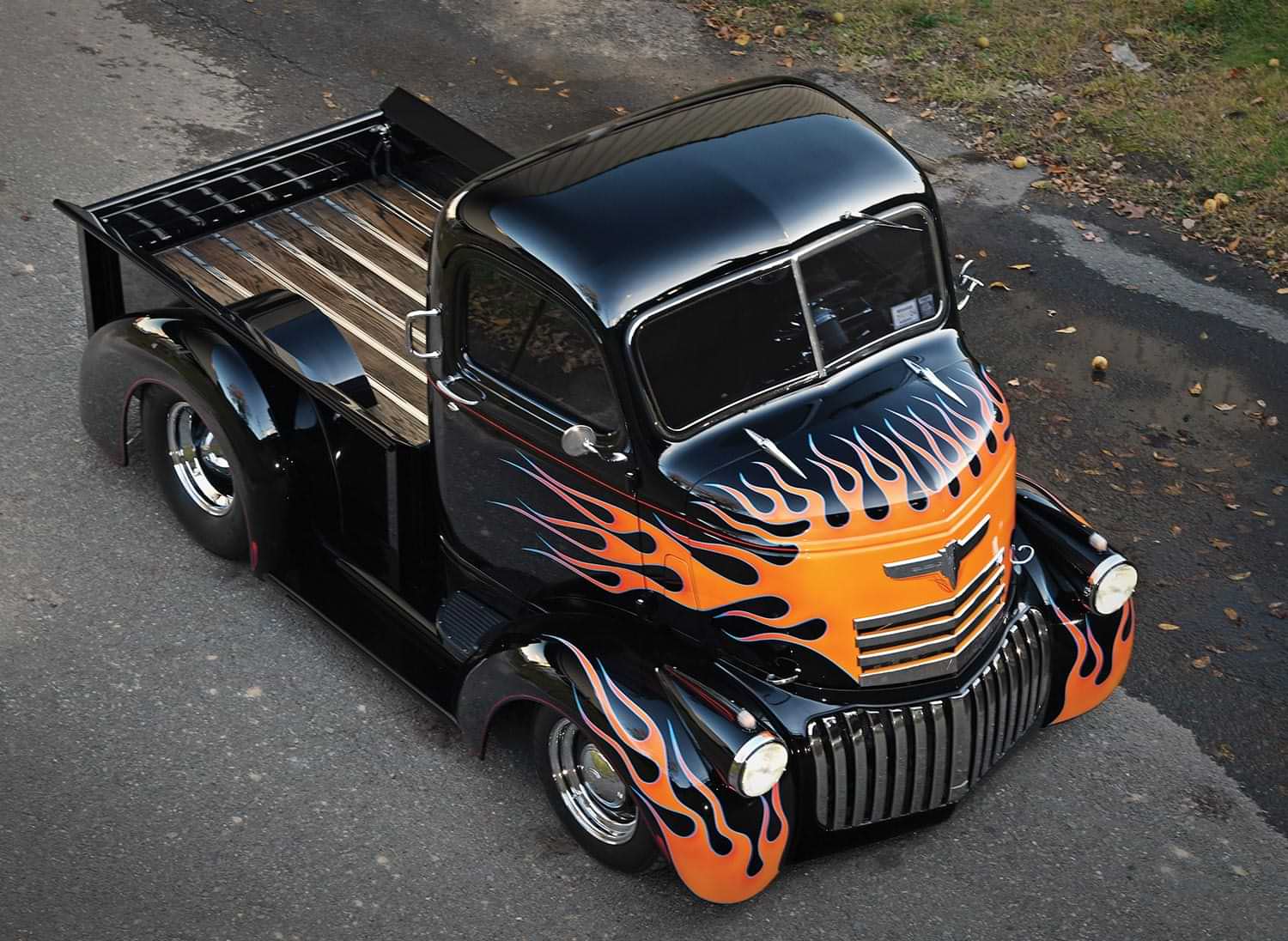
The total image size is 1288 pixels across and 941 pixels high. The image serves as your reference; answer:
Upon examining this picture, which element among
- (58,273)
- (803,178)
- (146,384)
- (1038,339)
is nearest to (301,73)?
(58,273)

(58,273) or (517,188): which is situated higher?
(517,188)

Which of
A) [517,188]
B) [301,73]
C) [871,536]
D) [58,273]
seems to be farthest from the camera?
[301,73]

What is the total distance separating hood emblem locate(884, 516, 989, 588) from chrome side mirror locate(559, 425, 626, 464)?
37.0 inches

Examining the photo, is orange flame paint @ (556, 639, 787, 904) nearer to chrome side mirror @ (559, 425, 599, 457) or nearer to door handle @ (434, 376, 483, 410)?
chrome side mirror @ (559, 425, 599, 457)

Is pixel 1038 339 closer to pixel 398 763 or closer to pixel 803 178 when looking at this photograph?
pixel 803 178

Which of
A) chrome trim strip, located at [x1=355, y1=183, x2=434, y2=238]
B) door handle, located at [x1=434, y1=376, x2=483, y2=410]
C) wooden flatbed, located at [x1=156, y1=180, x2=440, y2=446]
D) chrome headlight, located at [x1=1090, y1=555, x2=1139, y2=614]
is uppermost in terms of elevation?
door handle, located at [x1=434, y1=376, x2=483, y2=410]

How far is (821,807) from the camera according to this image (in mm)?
4652

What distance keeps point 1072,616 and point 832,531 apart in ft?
4.01

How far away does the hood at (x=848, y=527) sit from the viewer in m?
4.49

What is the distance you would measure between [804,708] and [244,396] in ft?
8.18

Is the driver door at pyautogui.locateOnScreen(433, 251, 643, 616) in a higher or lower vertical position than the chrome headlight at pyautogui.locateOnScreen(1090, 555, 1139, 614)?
higher

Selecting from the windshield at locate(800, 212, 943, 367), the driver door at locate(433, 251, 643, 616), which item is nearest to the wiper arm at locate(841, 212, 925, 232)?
the windshield at locate(800, 212, 943, 367)

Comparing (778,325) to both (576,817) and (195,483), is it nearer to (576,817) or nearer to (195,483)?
(576,817)

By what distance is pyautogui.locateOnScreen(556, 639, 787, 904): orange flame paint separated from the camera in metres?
4.43
